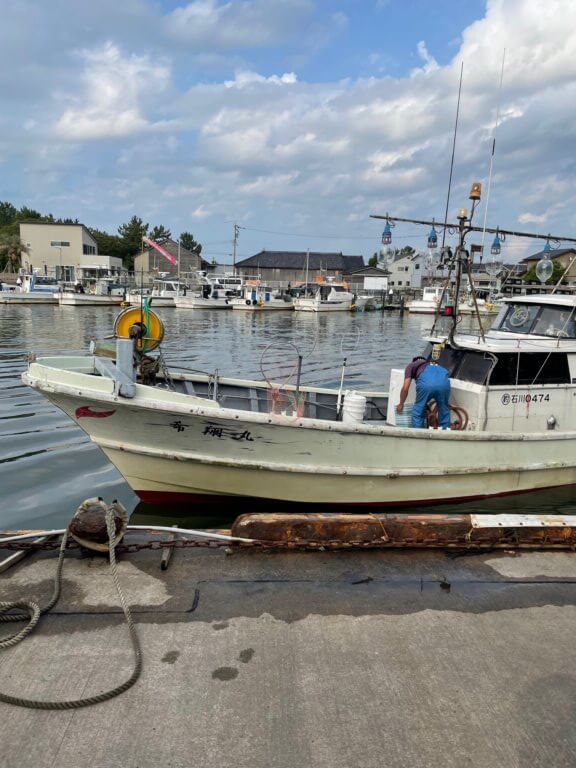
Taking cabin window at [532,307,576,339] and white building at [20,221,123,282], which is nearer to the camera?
cabin window at [532,307,576,339]

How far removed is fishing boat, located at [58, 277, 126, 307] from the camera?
2149 inches

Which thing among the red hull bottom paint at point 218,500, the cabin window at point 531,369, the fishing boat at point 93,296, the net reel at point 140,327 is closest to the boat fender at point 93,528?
the red hull bottom paint at point 218,500

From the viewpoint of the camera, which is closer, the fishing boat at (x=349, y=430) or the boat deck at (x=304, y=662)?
the boat deck at (x=304, y=662)

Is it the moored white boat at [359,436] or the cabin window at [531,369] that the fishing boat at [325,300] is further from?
the cabin window at [531,369]

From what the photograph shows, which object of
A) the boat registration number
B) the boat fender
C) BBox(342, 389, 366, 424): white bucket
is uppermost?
the boat registration number

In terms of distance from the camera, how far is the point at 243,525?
4703 mm

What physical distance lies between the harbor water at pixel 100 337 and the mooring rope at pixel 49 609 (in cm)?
364

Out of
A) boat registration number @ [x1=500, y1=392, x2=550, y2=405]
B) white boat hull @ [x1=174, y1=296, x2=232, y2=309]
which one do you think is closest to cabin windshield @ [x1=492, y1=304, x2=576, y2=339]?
boat registration number @ [x1=500, y1=392, x2=550, y2=405]

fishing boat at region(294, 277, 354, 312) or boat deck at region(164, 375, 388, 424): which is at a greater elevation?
fishing boat at region(294, 277, 354, 312)

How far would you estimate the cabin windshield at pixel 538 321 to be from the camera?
28.0 ft

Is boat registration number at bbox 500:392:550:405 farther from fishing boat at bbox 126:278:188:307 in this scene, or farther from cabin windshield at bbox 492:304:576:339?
fishing boat at bbox 126:278:188:307

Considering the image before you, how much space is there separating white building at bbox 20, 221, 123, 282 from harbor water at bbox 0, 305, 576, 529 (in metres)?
21.7

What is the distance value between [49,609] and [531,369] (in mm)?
7153

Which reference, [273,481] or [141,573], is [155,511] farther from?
[141,573]
